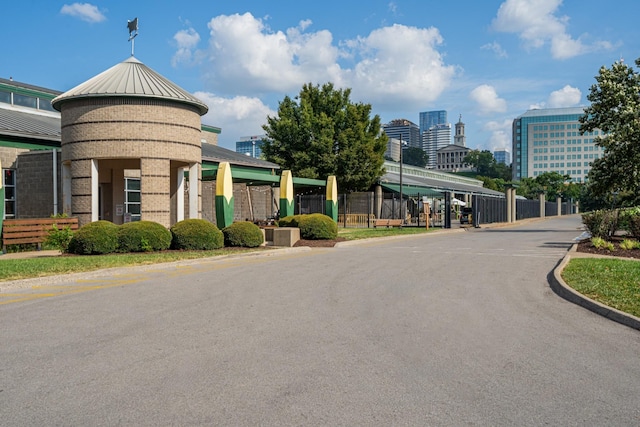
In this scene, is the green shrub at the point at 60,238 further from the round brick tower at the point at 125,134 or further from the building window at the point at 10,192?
the building window at the point at 10,192

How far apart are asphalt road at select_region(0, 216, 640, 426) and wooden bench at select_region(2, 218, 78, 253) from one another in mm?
7773

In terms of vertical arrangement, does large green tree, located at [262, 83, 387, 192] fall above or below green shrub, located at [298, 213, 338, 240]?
above

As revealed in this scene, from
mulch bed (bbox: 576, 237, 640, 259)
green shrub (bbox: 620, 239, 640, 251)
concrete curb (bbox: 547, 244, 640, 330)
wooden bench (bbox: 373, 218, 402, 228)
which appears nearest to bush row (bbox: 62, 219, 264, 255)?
concrete curb (bbox: 547, 244, 640, 330)

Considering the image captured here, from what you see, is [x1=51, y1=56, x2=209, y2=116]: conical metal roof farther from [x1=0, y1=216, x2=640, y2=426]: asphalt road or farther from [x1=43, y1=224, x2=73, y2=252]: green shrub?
[x1=0, y1=216, x2=640, y2=426]: asphalt road

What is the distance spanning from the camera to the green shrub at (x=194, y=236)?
1712cm

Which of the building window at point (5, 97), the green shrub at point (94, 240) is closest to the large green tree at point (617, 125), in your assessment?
the green shrub at point (94, 240)

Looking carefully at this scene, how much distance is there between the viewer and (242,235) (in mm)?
18375

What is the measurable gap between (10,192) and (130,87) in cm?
780

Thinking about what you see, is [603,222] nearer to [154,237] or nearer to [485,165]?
[154,237]

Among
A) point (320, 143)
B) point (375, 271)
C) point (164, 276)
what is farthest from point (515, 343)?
point (320, 143)

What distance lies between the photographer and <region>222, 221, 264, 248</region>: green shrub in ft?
60.3

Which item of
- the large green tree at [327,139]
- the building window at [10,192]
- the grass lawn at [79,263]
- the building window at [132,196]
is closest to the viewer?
the grass lawn at [79,263]

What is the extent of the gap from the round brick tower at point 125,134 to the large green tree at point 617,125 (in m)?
19.5

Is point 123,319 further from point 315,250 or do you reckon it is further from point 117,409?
point 315,250
